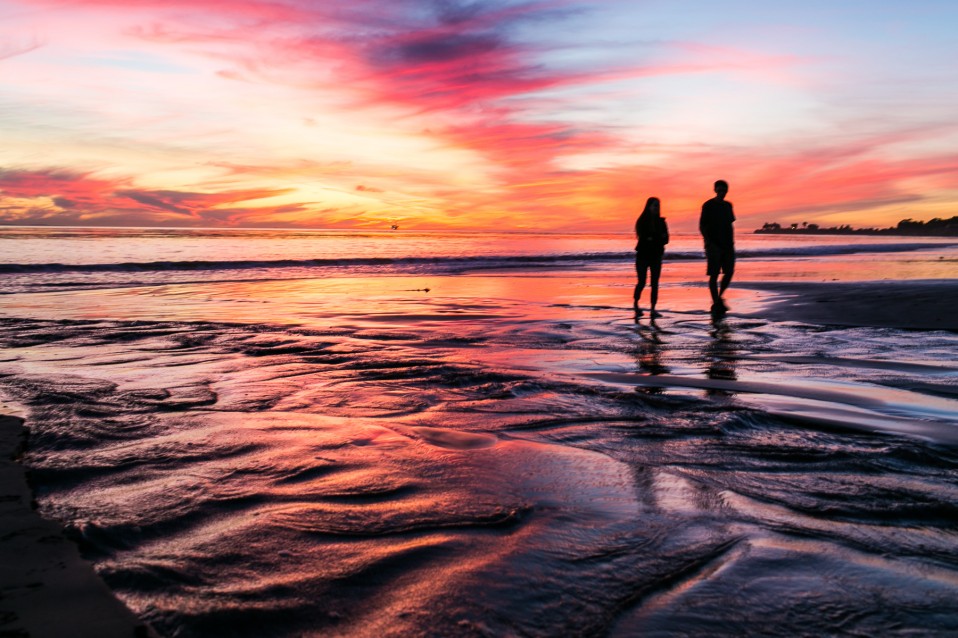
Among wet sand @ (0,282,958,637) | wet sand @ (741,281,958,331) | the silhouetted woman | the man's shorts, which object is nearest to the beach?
wet sand @ (0,282,958,637)

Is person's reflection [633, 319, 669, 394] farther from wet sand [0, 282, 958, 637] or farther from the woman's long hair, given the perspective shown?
the woman's long hair

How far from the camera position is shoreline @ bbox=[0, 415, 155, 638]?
174cm

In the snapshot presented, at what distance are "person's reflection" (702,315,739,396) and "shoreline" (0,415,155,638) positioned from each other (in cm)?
401

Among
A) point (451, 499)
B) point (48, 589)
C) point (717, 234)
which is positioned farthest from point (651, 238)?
point (48, 589)

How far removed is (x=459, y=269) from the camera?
85.2 feet

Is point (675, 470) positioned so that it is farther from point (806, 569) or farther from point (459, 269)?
point (459, 269)

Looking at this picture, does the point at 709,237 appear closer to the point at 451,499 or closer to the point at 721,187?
the point at 721,187

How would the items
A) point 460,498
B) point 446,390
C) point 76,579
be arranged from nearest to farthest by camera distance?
point 76,579 < point 460,498 < point 446,390

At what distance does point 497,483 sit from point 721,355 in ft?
14.5

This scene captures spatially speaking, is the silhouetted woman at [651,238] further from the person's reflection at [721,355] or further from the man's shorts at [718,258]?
the person's reflection at [721,355]

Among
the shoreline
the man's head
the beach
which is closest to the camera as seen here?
the shoreline

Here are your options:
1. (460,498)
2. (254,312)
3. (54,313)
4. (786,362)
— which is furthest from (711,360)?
(54,313)

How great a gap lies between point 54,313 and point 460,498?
10647mm

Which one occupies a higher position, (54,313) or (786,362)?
(54,313)
